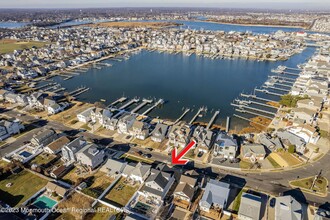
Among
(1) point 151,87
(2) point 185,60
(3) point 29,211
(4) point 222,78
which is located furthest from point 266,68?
(3) point 29,211

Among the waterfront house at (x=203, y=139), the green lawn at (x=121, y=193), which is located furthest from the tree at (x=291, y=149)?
the green lawn at (x=121, y=193)

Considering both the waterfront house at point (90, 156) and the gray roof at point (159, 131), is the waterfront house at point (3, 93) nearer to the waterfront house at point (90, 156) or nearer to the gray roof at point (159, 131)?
the waterfront house at point (90, 156)

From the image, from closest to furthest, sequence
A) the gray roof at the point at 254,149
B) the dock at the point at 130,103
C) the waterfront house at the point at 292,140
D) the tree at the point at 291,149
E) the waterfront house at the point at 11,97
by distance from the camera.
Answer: the gray roof at the point at 254,149, the tree at the point at 291,149, the waterfront house at the point at 292,140, the dock at the point at 130,103, the waterfront house at the point at 11,97

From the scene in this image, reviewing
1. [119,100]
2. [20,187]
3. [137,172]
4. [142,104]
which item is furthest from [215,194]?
[119,100]

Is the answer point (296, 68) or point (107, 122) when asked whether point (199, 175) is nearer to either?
point (107, 122)

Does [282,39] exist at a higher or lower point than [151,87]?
higher

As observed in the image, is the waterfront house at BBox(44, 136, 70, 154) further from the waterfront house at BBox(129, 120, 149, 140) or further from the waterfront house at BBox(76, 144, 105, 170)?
the waterfront house at BBox(129, 120, 149, 140)

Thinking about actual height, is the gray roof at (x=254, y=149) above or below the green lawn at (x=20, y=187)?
above
